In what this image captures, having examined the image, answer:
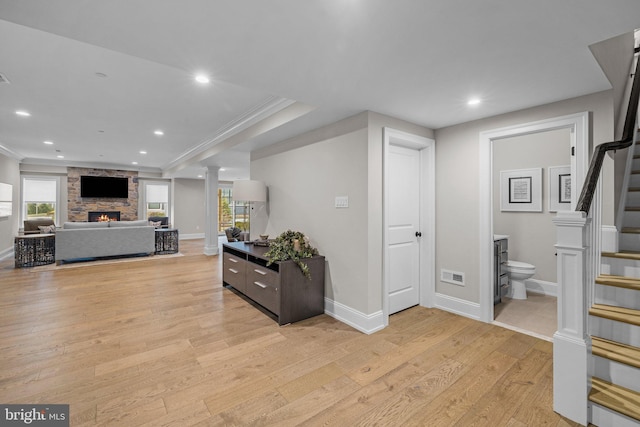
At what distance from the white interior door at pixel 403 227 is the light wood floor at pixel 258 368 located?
259 millimetres

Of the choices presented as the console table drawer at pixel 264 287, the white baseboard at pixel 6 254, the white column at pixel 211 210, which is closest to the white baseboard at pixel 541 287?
the console table drawer at pixel 264 287

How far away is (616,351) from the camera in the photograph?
5.69 feet

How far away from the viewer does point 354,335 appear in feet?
9.39

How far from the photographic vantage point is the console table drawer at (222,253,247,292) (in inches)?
154

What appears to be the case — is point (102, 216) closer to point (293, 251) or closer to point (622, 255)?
point (293, 251)

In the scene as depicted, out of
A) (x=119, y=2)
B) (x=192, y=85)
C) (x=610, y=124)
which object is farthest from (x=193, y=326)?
(x=610, y=124)

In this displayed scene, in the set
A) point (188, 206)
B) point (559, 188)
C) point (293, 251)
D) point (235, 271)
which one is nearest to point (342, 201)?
point (293, 251)

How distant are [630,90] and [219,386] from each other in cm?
445

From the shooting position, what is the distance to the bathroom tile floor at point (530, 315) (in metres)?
2.98

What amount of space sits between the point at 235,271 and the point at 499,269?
3626mm

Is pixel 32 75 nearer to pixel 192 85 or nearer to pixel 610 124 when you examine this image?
pixel 192 85

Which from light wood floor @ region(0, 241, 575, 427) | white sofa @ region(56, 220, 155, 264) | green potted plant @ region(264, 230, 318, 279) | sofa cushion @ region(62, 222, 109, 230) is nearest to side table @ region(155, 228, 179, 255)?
white sofa @ region(56, 220, 155, 264)

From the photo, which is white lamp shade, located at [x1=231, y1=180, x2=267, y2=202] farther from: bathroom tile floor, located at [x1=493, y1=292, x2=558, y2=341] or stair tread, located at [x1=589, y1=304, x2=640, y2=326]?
stair tread, located at [x1=589, y1=304, x2=640, y2=326]

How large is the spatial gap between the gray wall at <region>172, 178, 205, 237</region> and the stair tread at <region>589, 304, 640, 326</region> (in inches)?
446
